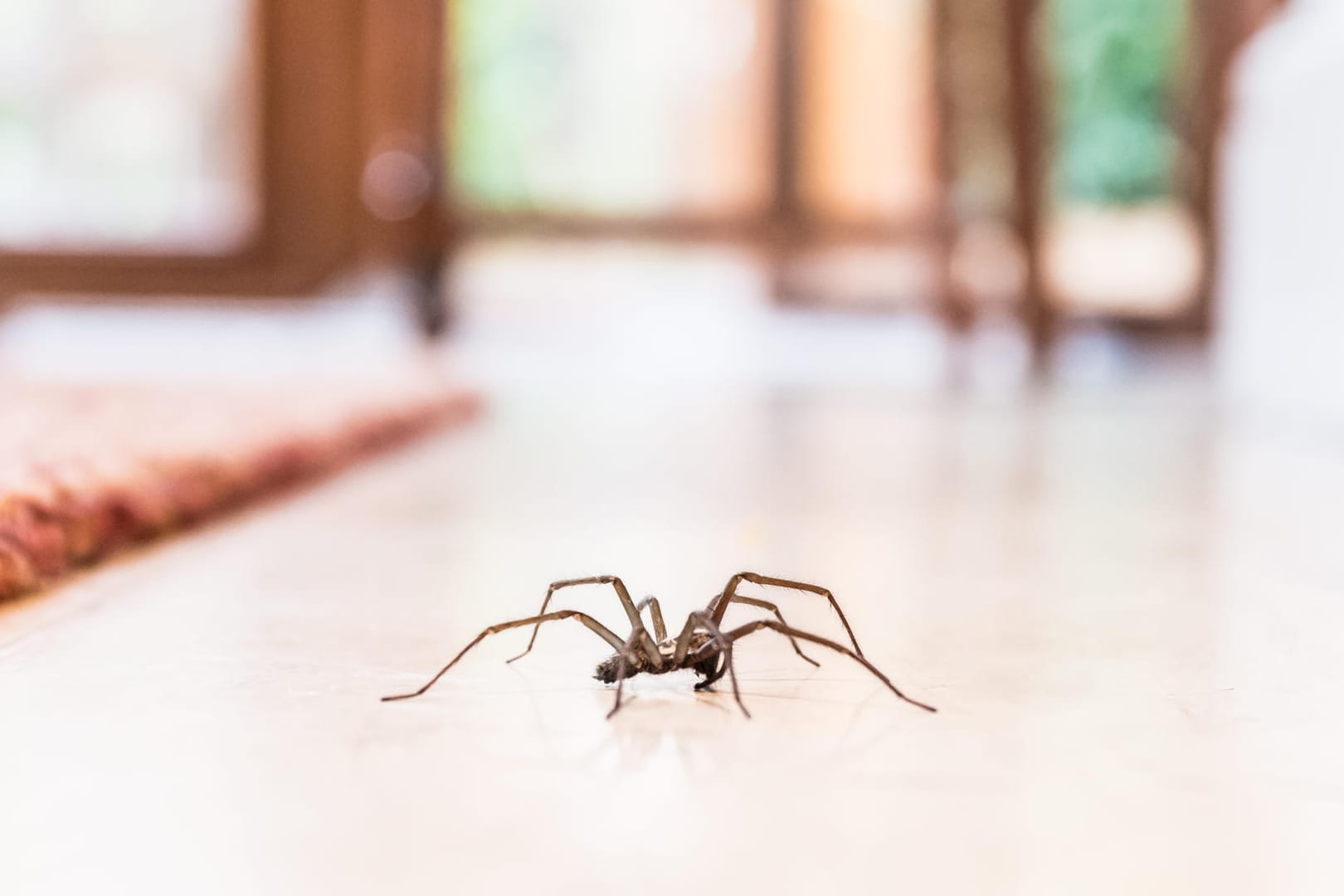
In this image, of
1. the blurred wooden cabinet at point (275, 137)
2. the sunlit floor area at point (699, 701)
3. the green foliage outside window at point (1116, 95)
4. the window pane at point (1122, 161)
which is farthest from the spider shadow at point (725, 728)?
the green foliage outside window at point (1116, 95)

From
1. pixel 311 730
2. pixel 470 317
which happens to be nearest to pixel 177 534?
pixel 311 730

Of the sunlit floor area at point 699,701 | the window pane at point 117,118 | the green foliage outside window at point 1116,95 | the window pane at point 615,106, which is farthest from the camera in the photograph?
the green foliage outside window at point 1116,95

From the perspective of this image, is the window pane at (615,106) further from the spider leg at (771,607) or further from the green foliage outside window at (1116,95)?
Result: the spider leg at (771,607)

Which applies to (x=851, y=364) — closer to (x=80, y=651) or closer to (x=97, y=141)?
(x=97, y=141)

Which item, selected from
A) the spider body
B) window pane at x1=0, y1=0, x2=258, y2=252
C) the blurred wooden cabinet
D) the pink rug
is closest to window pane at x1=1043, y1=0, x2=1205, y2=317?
the blurred wooden cabinet

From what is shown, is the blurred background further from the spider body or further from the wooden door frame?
the spider body

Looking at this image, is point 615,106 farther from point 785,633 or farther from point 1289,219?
point 785,633

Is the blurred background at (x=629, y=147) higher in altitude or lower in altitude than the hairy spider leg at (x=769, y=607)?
higher
